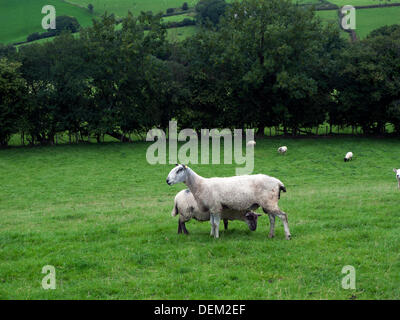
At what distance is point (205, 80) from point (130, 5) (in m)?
69.6

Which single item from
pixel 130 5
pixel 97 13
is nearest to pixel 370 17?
pixel 130 5

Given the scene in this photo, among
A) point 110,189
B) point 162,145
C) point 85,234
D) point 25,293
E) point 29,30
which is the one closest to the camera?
point 25,293

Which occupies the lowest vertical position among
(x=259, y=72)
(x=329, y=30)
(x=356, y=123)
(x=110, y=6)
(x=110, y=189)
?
(x=110, y=189)

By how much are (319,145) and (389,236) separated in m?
30.2

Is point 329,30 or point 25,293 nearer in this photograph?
point 25,293

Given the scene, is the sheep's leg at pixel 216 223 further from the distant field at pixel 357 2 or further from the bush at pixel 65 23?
the distant field at pixel 357 2

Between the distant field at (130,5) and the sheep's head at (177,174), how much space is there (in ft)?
318

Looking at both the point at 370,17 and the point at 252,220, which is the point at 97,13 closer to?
the point at 370,17

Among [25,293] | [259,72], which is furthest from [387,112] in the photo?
[25,293]

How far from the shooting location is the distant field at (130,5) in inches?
4077

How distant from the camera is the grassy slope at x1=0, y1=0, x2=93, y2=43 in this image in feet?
286

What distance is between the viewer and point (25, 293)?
928 centimetres

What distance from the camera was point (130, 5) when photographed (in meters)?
107

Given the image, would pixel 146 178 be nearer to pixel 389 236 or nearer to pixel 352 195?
pixel 352 195
